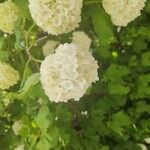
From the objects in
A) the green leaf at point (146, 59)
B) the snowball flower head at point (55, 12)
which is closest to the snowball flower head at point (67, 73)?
the snowball flower head at point (55, 12)

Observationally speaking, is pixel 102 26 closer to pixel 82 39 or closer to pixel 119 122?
pixel 82 39

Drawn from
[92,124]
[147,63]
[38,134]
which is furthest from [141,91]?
[38,134]

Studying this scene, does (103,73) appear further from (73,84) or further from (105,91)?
(73,84)

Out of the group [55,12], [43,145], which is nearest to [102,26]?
[55,12]

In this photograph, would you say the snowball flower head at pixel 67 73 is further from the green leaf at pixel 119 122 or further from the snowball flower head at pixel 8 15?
the green leaf at pixel 119 122

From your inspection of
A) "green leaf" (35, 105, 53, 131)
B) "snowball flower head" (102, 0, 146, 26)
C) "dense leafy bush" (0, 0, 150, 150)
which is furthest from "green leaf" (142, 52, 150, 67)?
"green leaf" (35, 105, 53, 131)

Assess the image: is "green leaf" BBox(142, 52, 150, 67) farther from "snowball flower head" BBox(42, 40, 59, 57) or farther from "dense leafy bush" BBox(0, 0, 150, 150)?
"snowball flower head" BBox(42, 40, 59, 57)
